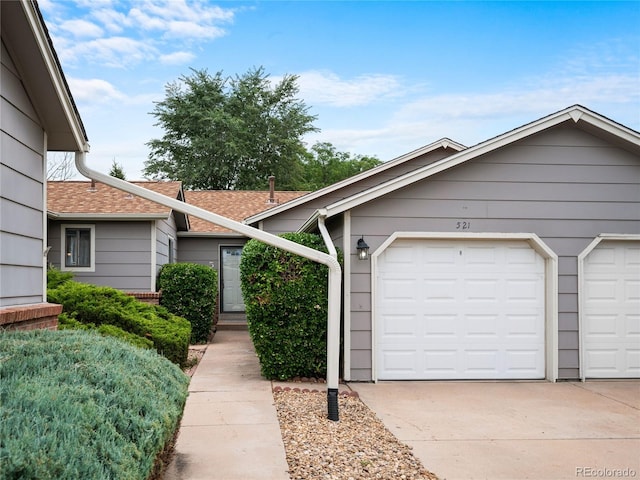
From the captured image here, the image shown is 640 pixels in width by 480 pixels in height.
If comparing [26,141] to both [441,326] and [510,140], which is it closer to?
[441,326]

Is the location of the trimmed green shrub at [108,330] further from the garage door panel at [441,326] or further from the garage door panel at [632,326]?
the garage door panel at [632,326]

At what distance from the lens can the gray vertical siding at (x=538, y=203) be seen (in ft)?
27.3

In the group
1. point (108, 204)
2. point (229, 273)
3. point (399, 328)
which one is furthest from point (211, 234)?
point (399, 328)

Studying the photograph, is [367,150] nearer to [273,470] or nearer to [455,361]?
[455,361]

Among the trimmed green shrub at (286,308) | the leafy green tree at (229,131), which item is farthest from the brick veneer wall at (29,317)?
the leafy green tree at (229,131)

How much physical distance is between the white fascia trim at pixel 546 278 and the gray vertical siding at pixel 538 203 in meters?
0.09

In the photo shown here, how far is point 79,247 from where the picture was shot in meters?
12.3

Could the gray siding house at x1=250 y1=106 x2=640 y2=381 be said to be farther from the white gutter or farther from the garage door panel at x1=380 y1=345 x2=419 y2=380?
the white gutter

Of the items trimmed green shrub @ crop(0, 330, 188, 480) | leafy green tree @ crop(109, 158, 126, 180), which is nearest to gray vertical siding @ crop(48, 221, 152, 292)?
trimmed green shrub @ crop(0, 330, 188, 480)

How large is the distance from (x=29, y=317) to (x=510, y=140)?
22.3 ft

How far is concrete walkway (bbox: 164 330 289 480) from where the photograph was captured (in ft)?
14.9

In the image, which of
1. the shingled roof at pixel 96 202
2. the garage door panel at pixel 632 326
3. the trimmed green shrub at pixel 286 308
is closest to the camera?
the trimmed green shrub at pixel 286 308

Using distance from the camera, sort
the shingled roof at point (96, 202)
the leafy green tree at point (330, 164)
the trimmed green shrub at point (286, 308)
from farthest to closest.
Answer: the leafy green tree at point (330, 164)
the shingled roof at point (96, 202)
the trimmed green shrub at point (286, 308)
